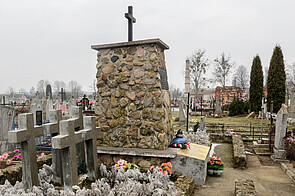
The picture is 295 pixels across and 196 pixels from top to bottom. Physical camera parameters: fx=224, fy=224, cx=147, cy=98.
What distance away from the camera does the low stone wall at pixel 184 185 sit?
3.54 meters

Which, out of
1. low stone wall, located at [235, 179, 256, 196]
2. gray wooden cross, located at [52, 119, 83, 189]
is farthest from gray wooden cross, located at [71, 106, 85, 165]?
low stone wall, located at [235, 179, 256, 196]

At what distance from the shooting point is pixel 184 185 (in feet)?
12.7

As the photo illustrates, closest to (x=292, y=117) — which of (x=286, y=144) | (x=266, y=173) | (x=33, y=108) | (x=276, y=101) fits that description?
(x=276, y=101)

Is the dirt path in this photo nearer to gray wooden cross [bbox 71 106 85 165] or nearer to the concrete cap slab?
gray wooden cross [bbox 71 106 85 165]

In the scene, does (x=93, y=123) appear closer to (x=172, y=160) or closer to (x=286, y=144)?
(x=172, y=160)

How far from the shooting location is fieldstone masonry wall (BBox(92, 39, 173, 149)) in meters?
4.67

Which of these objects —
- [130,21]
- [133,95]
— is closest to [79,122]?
[133,95]

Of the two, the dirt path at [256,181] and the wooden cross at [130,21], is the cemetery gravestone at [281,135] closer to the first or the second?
the dirt path at [256,181]

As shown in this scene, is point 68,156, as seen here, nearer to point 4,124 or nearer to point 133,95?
point 133,95

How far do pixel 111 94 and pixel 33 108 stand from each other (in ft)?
25.5

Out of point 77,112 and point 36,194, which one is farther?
point 77,112

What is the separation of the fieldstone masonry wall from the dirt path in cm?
134

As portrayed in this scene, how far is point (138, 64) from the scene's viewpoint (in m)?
4.77

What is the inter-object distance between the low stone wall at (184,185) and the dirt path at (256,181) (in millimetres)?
366
